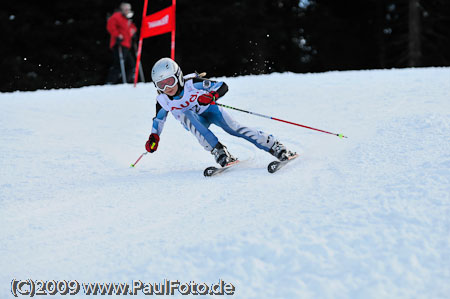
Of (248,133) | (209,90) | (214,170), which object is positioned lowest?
(214,170)

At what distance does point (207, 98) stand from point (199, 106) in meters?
0.15

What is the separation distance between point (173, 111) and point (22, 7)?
13859mm

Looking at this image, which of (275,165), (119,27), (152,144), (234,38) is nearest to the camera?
(275,165)

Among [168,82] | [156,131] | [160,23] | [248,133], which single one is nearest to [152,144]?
[156,131]

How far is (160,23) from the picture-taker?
864cm

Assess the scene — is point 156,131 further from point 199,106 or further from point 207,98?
point 207,98

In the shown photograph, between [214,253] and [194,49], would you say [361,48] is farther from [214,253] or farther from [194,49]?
[214,253]

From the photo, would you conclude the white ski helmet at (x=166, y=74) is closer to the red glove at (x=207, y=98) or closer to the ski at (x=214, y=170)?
the red glove at (x=207, y=98)

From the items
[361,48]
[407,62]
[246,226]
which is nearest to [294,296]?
[246,226]

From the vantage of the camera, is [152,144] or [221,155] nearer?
[221,155]

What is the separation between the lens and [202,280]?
2264 mm

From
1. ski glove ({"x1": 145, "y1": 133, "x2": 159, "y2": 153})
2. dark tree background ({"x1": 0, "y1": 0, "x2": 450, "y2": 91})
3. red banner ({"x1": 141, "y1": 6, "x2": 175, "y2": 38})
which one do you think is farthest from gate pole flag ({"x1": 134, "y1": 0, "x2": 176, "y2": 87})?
dark tree background ({"x1": 0, "y1": 0, "x2": 450, "y2": 91})

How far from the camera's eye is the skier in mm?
4004

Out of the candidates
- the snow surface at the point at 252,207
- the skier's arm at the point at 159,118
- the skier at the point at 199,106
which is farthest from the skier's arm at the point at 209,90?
the snow surface at the point at 252,207
